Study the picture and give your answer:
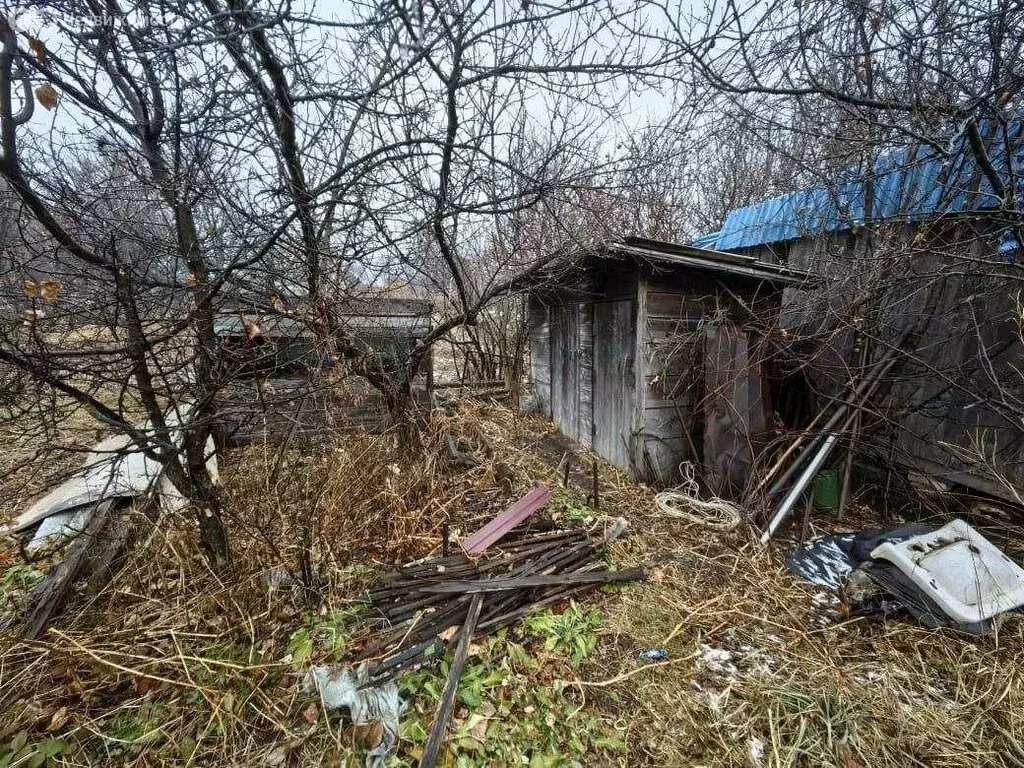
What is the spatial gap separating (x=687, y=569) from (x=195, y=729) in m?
3.46

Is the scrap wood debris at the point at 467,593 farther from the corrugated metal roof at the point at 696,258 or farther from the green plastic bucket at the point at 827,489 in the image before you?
the corrugated metal roof at the point at 696,258

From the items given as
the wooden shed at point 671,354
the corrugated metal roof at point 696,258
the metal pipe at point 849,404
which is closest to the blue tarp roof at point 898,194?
the corrugated metal roof at point 696,258

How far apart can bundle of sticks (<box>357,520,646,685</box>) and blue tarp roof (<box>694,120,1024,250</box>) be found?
3620 mm

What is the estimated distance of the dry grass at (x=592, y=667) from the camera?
1.94 m

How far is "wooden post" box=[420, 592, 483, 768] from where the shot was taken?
1.90 meters

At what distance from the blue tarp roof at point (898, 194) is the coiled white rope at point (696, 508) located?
283 cm

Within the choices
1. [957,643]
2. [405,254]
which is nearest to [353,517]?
[405,254]

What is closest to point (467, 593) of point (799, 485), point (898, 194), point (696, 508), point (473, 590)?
point (473, 590)

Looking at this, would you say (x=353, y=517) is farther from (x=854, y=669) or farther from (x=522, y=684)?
(x=854, y=669)

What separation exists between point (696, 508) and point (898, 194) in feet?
13.4

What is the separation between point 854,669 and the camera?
2328 mm

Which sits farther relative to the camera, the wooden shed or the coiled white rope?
the wooden shed

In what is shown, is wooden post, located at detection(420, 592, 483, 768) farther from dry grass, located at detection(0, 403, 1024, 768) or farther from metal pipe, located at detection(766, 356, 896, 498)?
metal pipe, located at detection(766, 356, 896, 498)

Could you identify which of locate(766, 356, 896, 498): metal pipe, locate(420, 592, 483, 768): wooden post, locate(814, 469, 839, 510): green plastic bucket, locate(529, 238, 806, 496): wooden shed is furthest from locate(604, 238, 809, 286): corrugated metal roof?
locate(420, 592, 483, 768): wooden post
